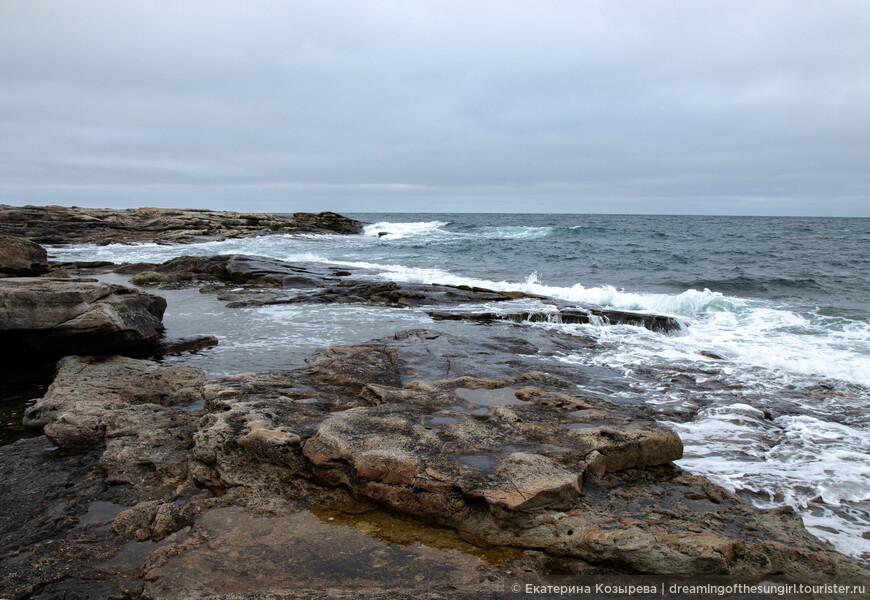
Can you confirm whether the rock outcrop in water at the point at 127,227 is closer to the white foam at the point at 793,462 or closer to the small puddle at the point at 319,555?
the small puddle at the point at 319,555

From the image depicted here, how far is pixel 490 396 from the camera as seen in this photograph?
223 inches

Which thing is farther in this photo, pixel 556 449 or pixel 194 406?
pixel 194 406

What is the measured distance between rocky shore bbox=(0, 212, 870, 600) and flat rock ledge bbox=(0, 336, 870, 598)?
0.05 feet

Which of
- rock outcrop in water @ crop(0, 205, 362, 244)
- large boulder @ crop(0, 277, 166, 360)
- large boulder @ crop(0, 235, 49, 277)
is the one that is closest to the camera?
large boulder @ crop(0, 277, 166, 360)

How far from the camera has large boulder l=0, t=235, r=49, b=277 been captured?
12.0 metres

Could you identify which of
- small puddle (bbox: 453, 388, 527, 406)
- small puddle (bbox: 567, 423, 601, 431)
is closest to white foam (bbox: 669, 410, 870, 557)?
small puddle (bbox: 567, 423, 601, 431)

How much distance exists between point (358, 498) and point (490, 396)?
7.10ft

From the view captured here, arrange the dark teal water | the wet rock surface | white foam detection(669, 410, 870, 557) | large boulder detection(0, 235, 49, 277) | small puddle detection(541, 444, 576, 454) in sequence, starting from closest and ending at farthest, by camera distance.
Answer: small puddle detection(541, 444, 576, 454) < white foam detection(669, 410, 870, 557) < large boulder detection(0, 235, 49, 277) < the wet rock surface < the dark teal water

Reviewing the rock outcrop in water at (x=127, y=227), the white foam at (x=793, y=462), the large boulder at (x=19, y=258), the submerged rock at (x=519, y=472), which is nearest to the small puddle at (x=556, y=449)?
the submerged rock at (x=519, y=472)

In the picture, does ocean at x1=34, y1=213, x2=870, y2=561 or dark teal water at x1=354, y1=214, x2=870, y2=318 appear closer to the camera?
ocean at x1=34, y1=213, x2=870, y2=561

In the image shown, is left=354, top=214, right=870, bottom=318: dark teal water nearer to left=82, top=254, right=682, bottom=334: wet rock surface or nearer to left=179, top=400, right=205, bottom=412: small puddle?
left=82, top=254, right=682, bottom=334: wet rock surface

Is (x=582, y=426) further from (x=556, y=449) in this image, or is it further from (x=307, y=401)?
(x=307, y=401)

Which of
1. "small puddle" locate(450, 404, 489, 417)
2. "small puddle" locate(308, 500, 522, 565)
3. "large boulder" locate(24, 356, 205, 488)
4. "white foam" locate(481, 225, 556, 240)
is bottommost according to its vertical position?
"small puddle" locate(308, 500, 522, 565)

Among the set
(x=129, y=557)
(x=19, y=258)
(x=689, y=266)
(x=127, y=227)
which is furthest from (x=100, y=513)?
(x=127, y=227)
